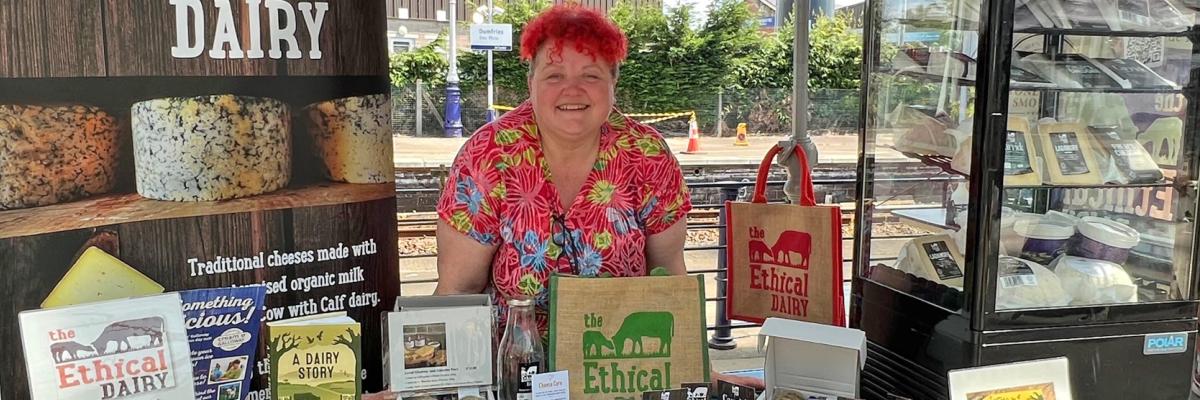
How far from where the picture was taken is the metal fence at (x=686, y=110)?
46.2 ft

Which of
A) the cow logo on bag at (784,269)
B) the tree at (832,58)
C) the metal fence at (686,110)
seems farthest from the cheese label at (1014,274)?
the tree at (832,58)

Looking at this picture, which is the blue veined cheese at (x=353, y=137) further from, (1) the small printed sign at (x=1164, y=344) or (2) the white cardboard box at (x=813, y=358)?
(1) the small printed sign at (x=1164, y=344)

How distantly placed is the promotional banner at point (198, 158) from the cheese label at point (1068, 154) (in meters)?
1.82

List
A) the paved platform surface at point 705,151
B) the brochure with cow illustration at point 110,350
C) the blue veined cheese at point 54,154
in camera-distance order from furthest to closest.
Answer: the paved platform surface at point 705,151
the blue veined cheese at point 54,154
the brochure with cow illustration at point 110,350

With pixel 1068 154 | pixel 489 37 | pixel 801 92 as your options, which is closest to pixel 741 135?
pixel 489 37

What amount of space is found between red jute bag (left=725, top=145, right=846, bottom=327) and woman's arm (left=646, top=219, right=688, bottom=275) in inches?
7.9

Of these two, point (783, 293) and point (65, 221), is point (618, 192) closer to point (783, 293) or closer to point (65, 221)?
point (783, 293)

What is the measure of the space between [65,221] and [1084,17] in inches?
98.7

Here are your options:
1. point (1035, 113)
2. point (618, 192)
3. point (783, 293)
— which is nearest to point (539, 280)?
point (618, 192)

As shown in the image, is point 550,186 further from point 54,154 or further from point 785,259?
point 54,154

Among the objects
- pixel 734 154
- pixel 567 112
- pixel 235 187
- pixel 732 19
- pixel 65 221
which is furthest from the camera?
pixel 732 19

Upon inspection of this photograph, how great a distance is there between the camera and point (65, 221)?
5.64 ft

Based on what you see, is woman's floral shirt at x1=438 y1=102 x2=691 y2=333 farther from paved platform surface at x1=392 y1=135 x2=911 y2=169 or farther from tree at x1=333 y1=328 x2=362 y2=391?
paved platform surface at x1=392 y1=135 x2=911 y2=169

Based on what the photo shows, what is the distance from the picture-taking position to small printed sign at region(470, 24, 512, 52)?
13.4m
